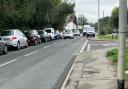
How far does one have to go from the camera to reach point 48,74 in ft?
50.5

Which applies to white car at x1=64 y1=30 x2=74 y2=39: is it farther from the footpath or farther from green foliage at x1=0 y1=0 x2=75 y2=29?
the footpath

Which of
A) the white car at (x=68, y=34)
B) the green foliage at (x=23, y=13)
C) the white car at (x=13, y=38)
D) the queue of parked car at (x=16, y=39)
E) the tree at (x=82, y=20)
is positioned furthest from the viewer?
the tree at (x=82, y=20)

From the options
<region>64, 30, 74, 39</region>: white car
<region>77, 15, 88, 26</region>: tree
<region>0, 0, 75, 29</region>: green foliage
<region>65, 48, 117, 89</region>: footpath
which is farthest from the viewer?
<region>77, 15, 88, 26</region>: tree

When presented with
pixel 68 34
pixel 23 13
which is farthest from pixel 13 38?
pixel 68 34

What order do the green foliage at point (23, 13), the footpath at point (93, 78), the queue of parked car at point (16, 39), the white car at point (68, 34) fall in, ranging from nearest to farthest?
the footpath at point (93, 78), the queue of parked car at point (16, 39), the green foliage at point (23, 13), the white car at point (68, 34)

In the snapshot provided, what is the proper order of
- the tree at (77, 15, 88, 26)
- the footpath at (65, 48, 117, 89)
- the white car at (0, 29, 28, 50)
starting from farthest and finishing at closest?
the tree at (77, 15, 88, 26), the white car at (0, 29, 28, 50), the footpath at (65, 48, 117, 89)

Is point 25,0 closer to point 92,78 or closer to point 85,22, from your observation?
point 92,78

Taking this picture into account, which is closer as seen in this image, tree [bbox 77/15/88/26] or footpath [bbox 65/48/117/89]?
footpath [bbox 65/48/117/89]

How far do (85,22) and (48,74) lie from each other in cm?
16673

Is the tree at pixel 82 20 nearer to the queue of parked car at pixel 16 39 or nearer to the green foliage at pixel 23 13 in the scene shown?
the green foliage at pixel 23 13

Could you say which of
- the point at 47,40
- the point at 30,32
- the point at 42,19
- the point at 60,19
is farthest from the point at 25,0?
the point at 60,19

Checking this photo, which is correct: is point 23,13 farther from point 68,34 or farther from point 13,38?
point 68,34

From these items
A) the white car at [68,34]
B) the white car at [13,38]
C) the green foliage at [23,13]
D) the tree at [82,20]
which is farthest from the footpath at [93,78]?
the tree at [82,20]

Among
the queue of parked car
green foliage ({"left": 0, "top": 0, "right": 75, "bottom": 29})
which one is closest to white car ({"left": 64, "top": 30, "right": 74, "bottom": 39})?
Result: green foliage ({"left": 0, "top": 0, "right": 75, "bottom": 29})
